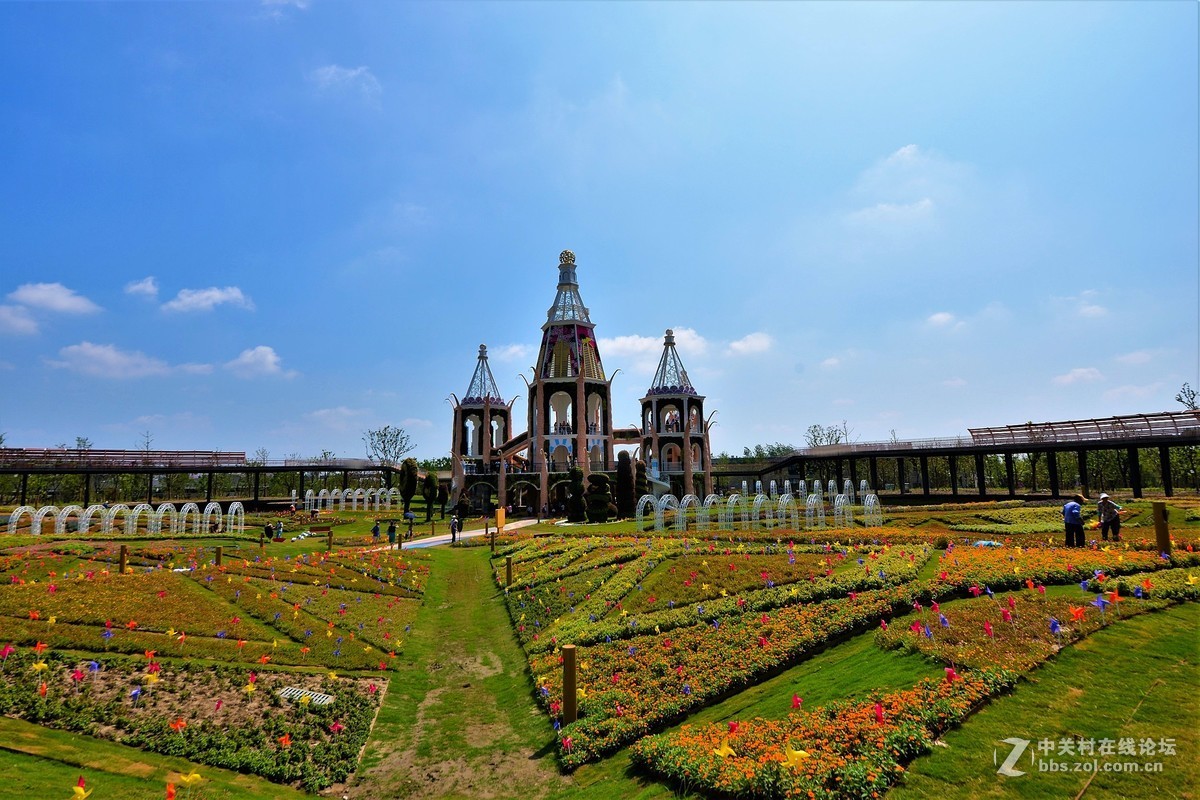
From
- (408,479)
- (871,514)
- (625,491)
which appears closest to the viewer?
(871,514)

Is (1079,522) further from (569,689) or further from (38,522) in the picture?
(38,522)

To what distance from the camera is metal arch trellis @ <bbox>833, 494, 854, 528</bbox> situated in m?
29.9

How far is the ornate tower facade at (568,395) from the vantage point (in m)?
54.9

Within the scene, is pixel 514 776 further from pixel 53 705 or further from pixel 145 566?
pixel 145 566

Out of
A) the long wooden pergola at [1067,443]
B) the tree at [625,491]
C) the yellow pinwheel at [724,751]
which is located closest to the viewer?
the yellow pinwheel at [724,751]

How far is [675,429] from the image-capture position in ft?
203

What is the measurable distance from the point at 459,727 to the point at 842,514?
26.8m

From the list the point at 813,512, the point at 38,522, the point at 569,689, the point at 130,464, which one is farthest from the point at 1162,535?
the point at 130,464

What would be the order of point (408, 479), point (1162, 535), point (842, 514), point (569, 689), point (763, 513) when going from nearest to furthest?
point (569, 689) → point (1162, 535) → point (842, 514) → point (763, 513) → point (408, 479)

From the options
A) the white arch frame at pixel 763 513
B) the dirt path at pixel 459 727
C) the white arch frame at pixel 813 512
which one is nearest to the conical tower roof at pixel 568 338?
the white arch frame at pixel 763 513

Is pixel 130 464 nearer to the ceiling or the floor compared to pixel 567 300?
nearer to the floor

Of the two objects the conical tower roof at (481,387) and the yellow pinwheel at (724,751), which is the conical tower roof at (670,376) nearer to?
the conical tower roof at (481,387)

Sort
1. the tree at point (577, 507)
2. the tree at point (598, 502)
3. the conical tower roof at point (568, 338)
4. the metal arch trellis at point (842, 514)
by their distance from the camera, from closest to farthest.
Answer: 1. the metal arch trellis at point (842, 514)
2. the tree at point (598, 502)
3. the tree at point (577, 507)
4. the conical tower roof at point (568, 338)

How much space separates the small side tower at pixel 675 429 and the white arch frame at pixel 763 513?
2006 cm
